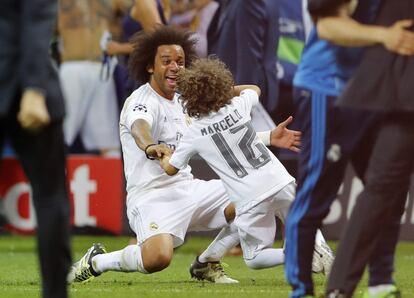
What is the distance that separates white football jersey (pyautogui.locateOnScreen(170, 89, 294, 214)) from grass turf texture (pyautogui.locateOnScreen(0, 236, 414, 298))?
1.86 feet

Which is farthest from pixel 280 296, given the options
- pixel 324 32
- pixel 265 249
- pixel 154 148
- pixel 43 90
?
pixel 43 90

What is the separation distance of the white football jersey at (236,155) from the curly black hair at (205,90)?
2.6 inches

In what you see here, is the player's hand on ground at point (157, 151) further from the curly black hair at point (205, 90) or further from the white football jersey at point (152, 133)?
the white football jersey at point (152, 133)

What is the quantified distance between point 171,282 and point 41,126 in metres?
3.68

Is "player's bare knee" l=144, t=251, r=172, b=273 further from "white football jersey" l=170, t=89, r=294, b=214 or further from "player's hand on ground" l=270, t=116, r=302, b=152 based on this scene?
"player's hand on ground" l=270, t=116, r=302, b=152

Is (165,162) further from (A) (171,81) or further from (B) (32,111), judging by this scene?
(B) (32,111)

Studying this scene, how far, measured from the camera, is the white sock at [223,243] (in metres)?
8.61

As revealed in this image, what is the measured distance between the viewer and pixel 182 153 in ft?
25.7

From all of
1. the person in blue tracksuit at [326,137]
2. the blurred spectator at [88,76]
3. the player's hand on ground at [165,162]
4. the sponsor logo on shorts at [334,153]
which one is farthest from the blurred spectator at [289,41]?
the sponsor logo on shorts at [334,153]

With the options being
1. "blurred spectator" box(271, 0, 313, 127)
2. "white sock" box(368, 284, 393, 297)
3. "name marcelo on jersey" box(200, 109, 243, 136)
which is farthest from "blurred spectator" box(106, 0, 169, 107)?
"white sock" box(368, 284, 393, 297)

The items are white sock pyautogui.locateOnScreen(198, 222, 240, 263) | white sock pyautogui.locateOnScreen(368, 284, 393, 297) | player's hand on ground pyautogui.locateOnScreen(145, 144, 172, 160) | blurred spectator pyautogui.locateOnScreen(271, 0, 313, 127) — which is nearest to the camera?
white sock pyautogui.locateOnScreen(368, 284, 393, 297)

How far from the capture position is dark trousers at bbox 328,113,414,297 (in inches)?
227

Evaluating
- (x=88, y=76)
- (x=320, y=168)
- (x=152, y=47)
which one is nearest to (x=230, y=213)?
(x=152, y=47)

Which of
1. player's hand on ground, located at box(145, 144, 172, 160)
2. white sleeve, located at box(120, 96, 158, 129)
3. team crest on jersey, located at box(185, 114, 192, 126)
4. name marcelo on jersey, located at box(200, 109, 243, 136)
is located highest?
name marcelo on jersey, located at box(200, 109, 243, 136)
